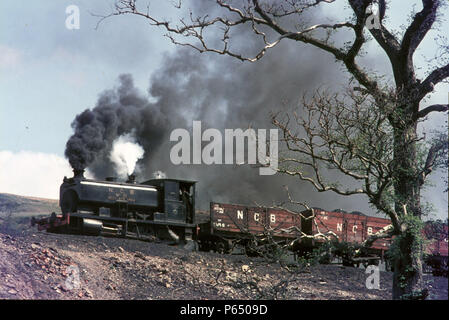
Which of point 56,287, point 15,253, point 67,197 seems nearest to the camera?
point 56,287

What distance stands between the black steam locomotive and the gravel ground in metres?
1.38

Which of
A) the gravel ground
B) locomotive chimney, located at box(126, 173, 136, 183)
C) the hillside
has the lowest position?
the gravel ground

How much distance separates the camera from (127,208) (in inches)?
976

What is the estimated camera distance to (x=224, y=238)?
2538 cm

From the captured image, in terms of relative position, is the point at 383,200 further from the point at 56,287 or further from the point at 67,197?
the point at 67,197

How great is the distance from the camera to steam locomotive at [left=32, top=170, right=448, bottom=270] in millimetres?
23766

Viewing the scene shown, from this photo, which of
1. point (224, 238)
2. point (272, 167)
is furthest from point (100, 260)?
point (272, 167)

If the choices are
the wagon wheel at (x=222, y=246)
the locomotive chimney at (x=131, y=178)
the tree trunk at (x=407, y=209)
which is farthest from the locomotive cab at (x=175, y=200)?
the tree trunk at (x=407, y=209)

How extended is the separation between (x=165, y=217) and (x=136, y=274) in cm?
703

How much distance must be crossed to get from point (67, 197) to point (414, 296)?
1768 centimetres

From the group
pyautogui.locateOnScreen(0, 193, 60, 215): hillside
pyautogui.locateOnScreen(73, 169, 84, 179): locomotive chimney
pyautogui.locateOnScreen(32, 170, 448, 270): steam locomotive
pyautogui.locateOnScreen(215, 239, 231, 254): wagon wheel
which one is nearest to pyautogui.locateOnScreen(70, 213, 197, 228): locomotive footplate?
pyautogui.locateOnScreen(32, 170, 448, 270): steam locomotive

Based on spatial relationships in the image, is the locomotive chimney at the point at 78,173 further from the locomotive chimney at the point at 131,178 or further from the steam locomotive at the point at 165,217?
the locomotive chimney at the point at 131,178

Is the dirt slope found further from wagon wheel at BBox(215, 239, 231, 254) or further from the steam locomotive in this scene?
the steam locomotive

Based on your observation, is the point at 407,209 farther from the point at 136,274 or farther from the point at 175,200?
the point at 175,200
